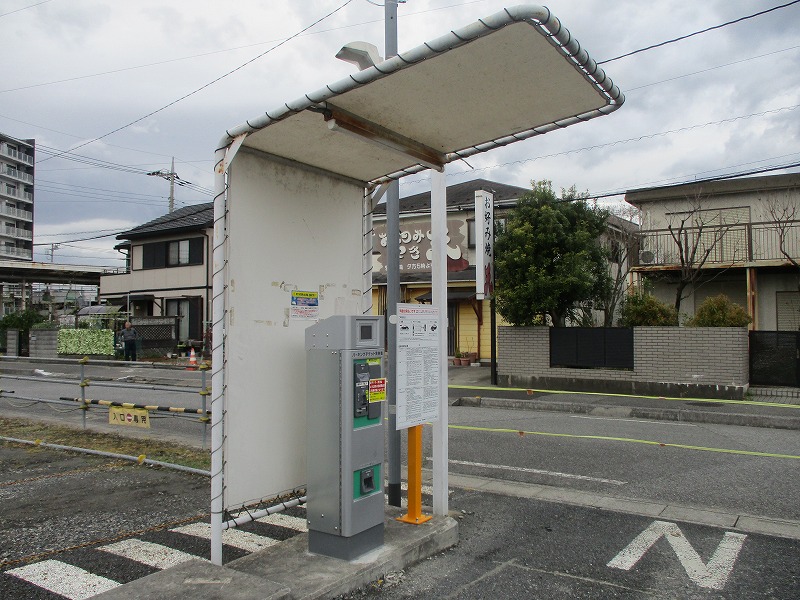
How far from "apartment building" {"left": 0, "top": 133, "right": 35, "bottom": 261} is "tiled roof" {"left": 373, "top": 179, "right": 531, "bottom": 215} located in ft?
Result: 259

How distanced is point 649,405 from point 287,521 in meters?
9.59

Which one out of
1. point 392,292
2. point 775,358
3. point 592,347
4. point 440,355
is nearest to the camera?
point 440,355

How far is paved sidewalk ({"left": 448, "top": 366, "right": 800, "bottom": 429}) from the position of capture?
1157 cm

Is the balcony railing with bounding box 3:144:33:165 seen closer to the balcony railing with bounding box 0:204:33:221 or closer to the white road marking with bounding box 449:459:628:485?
the balcony railing with bounding box 0:204:33:221

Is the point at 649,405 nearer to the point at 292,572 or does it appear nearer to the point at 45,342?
the point at 292,572

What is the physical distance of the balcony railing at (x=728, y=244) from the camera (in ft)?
60.8

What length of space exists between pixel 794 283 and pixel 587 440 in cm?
1363

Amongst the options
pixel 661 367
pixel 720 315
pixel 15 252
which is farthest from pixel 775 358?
pixel 15 252

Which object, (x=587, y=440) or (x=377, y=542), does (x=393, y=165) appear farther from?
(x=587, y=440)

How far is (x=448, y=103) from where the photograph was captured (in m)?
4.54

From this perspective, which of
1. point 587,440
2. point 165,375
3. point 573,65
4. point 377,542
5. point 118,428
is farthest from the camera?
point 165,375

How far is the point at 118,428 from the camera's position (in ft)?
34.2

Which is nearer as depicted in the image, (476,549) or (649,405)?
(476,549)

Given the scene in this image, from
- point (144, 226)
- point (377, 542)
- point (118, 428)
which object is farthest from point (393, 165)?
point (144, 226)
